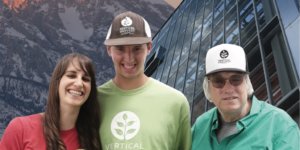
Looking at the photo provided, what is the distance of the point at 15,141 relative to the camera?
2.73m

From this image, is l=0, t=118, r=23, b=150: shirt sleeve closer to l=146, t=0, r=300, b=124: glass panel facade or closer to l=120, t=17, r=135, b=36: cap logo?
l=120, t=17, r=135, b=36: cap logo

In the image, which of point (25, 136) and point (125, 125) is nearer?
point (25, 136)

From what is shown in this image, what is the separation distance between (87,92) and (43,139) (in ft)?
1.41

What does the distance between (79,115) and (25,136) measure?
0.46m

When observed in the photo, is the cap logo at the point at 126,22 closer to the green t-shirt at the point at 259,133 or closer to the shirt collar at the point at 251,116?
the green t-shirt at the point at 259,133

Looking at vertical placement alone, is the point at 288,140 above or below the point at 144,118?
below

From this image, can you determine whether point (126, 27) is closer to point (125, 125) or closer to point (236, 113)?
point (125, 125)

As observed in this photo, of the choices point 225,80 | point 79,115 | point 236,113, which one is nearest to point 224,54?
point 225,80

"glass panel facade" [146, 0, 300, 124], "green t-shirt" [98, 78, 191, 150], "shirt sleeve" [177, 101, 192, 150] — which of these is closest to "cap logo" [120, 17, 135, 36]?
"green t-shirt" [98, 78, 191, 150]

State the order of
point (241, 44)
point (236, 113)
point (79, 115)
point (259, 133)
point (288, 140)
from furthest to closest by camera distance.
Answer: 1. point (241, 44)
2. point (79, 115)
3. point (236, 113)
4. point (259, 133)
5. point (288, 140)

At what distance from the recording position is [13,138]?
2.73m

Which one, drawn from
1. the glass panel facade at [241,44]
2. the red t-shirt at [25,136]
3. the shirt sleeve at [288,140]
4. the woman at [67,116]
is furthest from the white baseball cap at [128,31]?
the glass panel facade at [241,44]

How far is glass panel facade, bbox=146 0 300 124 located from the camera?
8539 millimetres

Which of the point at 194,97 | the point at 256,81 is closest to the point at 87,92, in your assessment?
the point at 256,81
